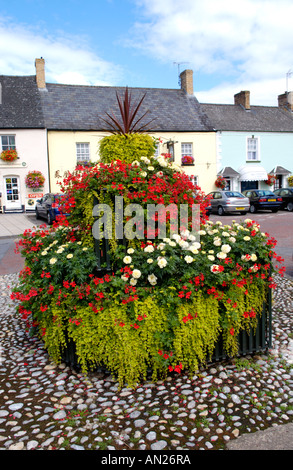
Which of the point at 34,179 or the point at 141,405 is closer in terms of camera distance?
the point at 141,405

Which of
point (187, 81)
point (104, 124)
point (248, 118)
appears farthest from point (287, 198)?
point (104, 124)

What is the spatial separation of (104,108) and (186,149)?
6.51m

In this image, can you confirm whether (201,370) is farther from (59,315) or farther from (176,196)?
(176,196)

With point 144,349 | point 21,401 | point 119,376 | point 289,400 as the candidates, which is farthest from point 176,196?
point 21,401

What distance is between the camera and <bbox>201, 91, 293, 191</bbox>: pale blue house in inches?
1085

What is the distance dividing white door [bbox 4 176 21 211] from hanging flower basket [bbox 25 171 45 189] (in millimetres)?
1014

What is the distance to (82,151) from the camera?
23906mm

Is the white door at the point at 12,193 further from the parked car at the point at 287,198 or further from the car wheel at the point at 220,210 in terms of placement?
the parked car at the point at 287,198

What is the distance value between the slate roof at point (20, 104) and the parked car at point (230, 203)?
39.0ft

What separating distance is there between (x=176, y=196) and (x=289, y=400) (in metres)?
2.34

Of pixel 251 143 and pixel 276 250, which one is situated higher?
pixel 251 143

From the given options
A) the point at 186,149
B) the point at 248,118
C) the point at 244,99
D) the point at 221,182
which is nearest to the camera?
the point at 186,149

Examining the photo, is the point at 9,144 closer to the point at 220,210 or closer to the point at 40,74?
the point at 40,74

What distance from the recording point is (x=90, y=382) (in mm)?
3660
